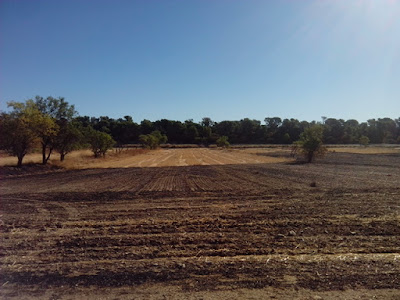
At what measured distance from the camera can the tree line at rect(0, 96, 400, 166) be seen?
30.7 metres

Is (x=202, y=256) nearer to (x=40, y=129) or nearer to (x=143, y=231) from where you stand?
(x=143, y=231)

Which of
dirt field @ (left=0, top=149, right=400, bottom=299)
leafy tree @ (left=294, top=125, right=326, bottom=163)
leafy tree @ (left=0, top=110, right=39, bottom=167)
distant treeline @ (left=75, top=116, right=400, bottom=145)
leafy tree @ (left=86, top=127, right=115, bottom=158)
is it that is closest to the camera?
dirt field @ (left=0, top=149, right=400, bottom=299)

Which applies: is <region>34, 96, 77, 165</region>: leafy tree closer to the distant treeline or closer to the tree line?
the tree line

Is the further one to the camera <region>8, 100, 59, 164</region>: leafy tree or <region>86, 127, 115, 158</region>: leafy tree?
<region>86, 127, 115, 158</region>: leafy tree

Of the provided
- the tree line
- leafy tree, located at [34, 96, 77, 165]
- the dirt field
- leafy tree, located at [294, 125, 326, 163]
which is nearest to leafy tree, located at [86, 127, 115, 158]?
the tree line

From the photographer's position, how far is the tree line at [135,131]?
30703 millimetres

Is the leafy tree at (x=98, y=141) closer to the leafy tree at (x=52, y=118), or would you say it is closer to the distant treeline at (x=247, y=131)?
the leafy tree at (x=52, y=118)

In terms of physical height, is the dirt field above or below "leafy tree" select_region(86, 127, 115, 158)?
below

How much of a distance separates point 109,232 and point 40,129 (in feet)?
90.2

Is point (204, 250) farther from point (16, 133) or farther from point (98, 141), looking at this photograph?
point (98, 141)

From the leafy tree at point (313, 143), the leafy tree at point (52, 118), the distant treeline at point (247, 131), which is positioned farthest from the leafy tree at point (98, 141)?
the distant treeline at point (247, 131)

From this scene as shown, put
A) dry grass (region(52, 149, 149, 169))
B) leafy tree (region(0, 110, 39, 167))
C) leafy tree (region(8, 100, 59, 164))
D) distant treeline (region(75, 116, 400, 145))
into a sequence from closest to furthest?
leafy tree (region(0, 110, 39, 167)), leafy tree (region(8, 100, 59, 164)), dry grass (region(52, 149, 149, 169)), distant treeline (region(75, 116, 400, 145))

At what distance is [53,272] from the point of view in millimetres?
5750

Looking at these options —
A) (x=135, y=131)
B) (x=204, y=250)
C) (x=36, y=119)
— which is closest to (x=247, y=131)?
(x=135, y=131)
